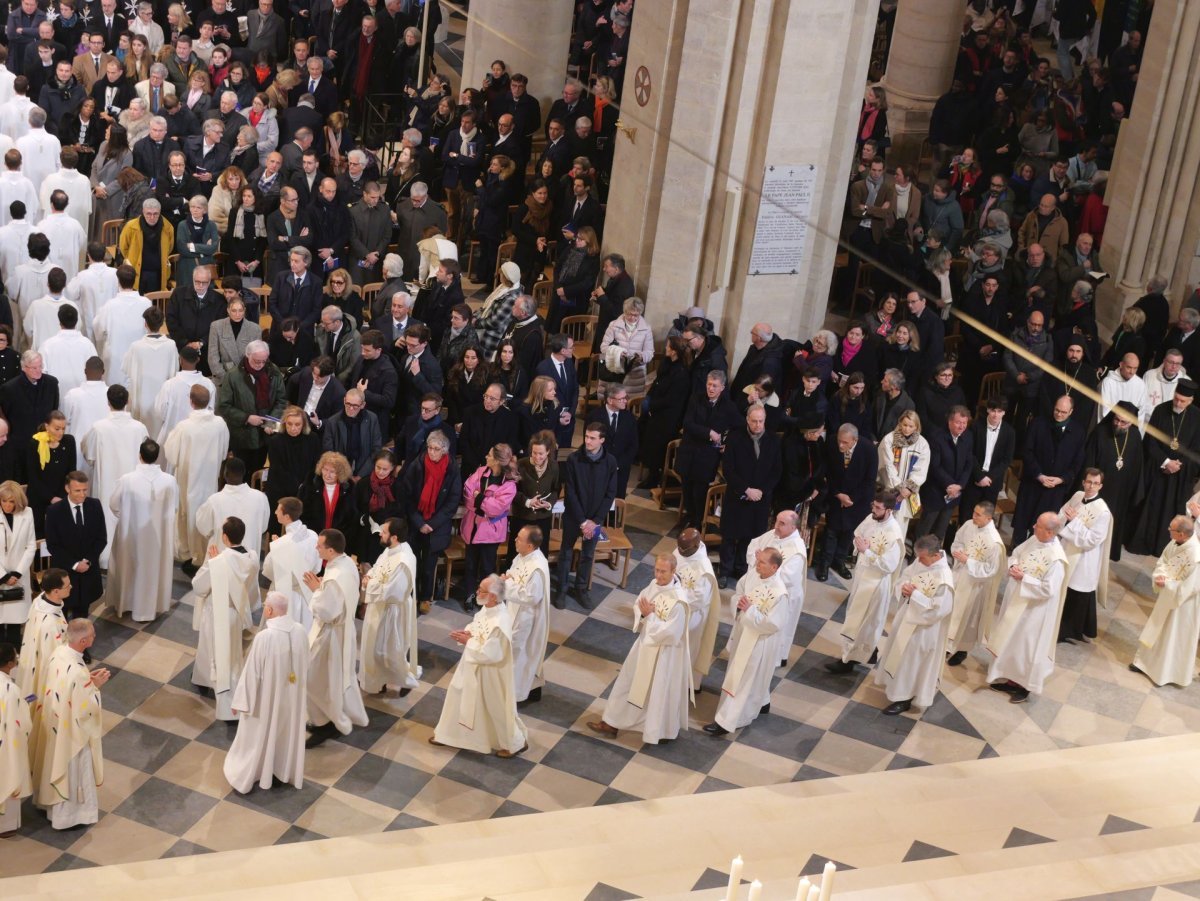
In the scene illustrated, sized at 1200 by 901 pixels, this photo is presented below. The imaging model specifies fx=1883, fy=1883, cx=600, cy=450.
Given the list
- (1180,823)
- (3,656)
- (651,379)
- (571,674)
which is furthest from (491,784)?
(651,379)

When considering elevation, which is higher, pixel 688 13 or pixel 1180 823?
pixel 688 13

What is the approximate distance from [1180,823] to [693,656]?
358 centimetres

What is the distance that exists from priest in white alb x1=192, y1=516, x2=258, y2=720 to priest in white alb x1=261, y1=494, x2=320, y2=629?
0.15 meters

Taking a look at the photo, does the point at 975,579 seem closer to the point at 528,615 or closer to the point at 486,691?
the point at 528,615

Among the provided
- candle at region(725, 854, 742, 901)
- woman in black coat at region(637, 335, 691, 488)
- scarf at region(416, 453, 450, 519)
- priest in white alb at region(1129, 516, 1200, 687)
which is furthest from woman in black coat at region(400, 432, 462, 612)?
candle at region(725, 854, 742, 901)

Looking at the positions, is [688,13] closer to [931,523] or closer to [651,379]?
[651,379]

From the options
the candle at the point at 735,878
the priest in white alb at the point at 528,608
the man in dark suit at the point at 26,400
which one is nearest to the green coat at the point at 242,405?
the man in dark suit at the point at 26,400

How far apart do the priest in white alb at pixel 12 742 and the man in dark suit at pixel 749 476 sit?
596cm

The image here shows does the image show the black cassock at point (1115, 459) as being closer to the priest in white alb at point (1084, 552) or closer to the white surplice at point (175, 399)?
the priest in white alb at point (1084, 552)

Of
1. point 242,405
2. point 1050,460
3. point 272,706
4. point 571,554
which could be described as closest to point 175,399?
point 242,405

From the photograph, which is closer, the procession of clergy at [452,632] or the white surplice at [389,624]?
the procession of clergy at [452,632]

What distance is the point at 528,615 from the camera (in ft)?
43.3

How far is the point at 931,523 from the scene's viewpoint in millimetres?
15797

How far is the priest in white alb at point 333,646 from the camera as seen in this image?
12.5 meters
